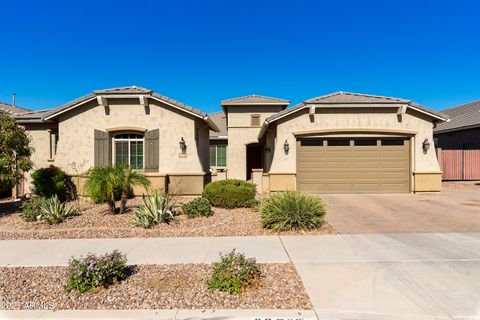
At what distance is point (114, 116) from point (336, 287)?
1183 centimetres

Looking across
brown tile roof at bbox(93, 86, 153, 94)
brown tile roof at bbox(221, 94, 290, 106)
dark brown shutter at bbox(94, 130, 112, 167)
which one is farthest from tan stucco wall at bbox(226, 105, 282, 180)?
dark brown shutter at bbox(94, 130, 112, 167)

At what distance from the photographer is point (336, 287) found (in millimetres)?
4172

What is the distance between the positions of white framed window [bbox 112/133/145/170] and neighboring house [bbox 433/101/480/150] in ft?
64.3

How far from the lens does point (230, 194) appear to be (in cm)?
1048

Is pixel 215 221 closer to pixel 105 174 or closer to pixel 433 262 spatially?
pixel 105 174

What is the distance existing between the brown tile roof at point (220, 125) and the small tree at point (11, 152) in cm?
1215

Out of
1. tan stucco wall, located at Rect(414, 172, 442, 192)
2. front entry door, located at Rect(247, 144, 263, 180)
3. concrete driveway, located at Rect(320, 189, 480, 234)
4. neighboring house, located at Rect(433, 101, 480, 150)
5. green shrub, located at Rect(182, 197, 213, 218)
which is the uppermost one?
neighboring house, located at Rect(433, 101, 480, 150)

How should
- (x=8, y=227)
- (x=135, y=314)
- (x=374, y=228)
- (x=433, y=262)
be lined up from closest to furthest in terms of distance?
(x=135, y=314)
(x=433, y=262)
(x=374, y=228)
(x=8, y=227)

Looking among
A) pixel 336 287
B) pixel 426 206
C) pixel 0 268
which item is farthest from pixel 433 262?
pixel 0 268

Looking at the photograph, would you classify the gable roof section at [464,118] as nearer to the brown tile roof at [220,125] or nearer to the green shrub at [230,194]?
the brown tile roof at [220,125]

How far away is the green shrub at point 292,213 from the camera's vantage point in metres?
7.41

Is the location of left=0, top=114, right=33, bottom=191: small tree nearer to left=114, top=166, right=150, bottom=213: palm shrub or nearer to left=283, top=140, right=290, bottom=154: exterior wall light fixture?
left=114, top=166, right=150, bottom=213: palm shrub

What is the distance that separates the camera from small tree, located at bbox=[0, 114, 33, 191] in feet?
32.4

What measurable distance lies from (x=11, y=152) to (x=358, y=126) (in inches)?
542
